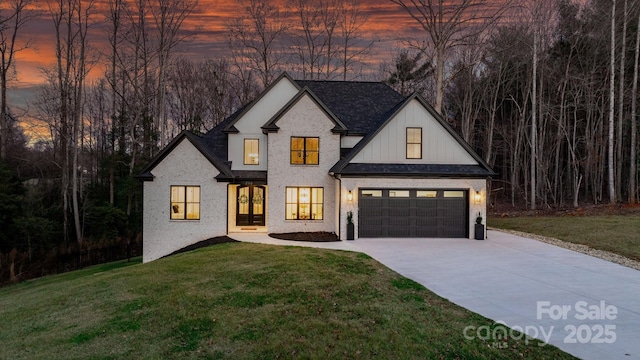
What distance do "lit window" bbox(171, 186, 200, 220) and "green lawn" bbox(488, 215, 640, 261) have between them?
16.4 metres

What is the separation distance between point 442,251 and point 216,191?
10191 millimetres

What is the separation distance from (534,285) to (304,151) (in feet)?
37.0

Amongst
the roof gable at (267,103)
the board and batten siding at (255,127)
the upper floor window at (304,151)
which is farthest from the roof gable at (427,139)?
the roof gable at (267,103)

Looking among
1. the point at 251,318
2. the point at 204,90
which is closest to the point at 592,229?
the point at 251,318

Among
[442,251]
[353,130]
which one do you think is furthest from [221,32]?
[442,251]

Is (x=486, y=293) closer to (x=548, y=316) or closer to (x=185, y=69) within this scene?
(x=548, y=316)

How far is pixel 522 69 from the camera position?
3138 centimetres

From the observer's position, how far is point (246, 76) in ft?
110

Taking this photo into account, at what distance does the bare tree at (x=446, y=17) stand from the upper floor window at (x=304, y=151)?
29.3 feet

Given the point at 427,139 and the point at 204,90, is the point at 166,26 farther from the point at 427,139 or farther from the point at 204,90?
the point at 427,139

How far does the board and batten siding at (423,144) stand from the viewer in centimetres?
1673

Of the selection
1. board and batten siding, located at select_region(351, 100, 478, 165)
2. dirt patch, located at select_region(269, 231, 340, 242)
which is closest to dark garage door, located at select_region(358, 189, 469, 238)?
dirt patch, located at select_region(269, 231, 340, 242)

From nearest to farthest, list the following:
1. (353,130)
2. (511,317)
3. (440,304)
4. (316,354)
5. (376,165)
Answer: (316,354)
(511,317)
(440,304)
(376,165)
(353,130)

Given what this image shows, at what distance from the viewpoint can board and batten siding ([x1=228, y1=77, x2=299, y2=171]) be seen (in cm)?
1850
